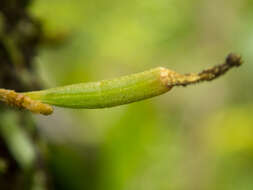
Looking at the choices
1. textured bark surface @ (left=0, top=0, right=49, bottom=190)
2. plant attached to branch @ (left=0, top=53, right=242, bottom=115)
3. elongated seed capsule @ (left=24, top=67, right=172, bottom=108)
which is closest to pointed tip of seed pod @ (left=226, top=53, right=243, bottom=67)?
plant attached to branch @ (left=0, top=53, right=242, bottom=115)

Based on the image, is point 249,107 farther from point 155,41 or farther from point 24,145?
point 24,145

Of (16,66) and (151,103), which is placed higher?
(151,103)

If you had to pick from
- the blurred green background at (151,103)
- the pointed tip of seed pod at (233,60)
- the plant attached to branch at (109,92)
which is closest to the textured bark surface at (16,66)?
the blurred green background at (151,103)

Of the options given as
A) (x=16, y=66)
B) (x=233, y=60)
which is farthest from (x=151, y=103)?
(x=233, y=60)

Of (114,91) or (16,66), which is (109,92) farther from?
(16,66)

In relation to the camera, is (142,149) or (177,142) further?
(177,142)

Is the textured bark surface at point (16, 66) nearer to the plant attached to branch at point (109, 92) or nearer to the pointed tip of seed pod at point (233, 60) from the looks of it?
the plant attached to branch at point (109, 92)

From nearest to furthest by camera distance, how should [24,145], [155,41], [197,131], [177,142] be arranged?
[24,145]
[177,142]
[197,131]
[155,41]

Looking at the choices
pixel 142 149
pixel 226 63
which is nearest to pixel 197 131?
pixel 142 149
